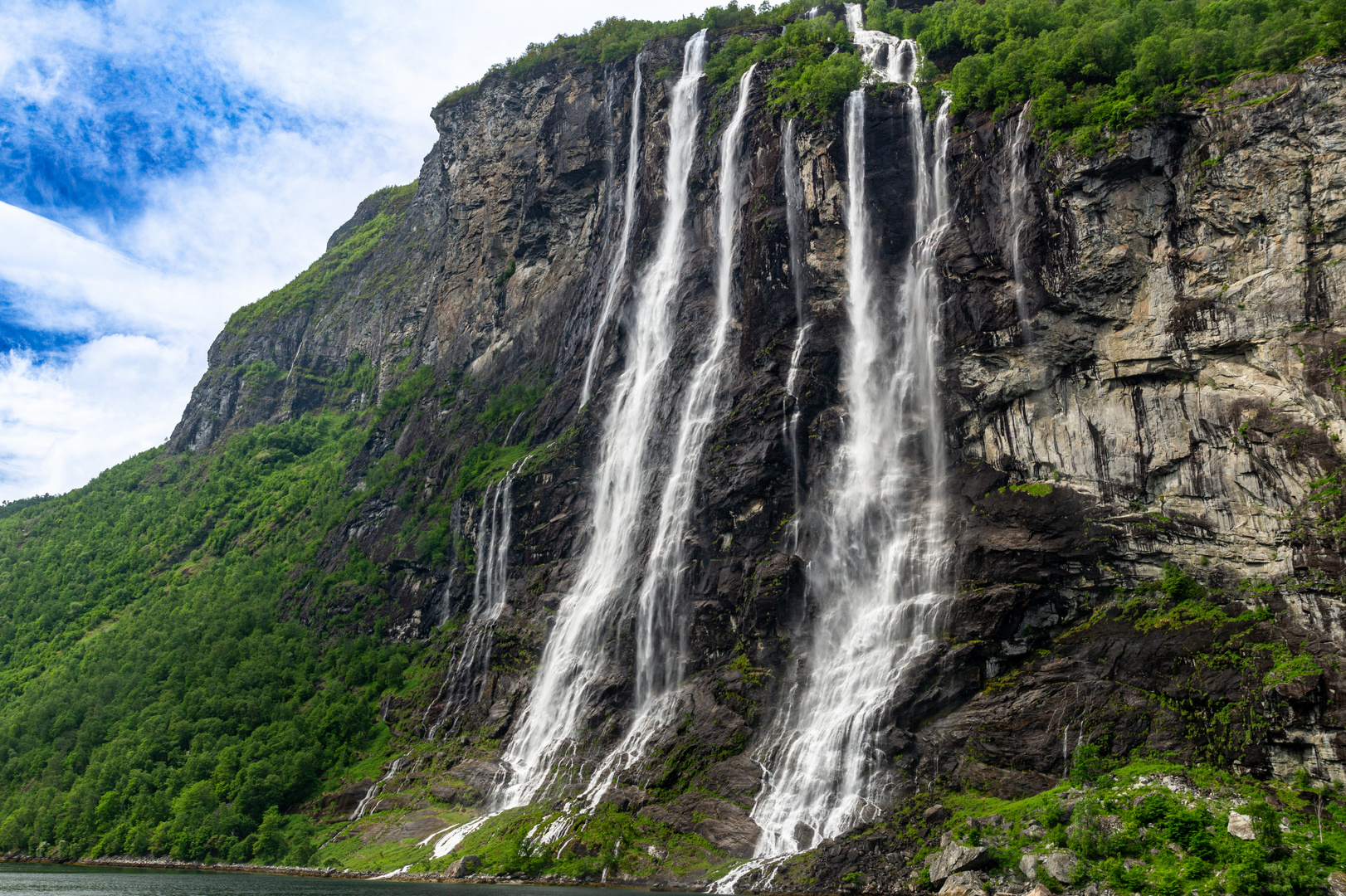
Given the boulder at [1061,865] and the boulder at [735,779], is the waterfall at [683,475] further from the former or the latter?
the boulder at [1061,865]

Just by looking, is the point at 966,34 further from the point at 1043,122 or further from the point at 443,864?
the point at 443,864

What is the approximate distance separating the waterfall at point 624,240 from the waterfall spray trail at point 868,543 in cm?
1875

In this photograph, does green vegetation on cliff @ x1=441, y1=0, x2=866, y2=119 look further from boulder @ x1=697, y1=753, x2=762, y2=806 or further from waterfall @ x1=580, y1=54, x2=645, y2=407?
boulder @ x1=697, y1=753, x2=762, y2=806

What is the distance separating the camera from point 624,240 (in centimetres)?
6488

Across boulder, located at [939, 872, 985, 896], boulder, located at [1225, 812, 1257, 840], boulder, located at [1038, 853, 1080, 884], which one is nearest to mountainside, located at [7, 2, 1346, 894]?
boulder, located at [1038, 853, 1080, 884]

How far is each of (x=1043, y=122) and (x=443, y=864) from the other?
1703 inches

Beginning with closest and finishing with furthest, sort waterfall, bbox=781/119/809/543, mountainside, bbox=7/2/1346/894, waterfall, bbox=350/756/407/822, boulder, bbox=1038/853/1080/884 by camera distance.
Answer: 1. boulder, bbox=1038/853/1080/884
2. mountainside, bbox=7/2/1346/894
3. waterfall, bbox=781/119/809/543
4. waterfall, bbox=350/756/407/822

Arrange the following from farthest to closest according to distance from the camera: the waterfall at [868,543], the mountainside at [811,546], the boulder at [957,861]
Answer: the waterfall at [868,543]
the mountainside at [811,546]
the boulder at [957,861]

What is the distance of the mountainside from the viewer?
30.3 meters

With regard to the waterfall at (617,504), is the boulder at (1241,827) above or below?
below

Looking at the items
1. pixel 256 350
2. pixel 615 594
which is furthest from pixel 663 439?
pixel 256 350

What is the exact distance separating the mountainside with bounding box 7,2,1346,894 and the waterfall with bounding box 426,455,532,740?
49cm

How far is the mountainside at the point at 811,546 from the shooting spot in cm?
3030

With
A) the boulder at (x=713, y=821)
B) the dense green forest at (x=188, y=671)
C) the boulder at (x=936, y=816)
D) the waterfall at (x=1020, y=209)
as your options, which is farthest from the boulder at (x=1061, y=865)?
the dense green forest at (x=188, y=671)
